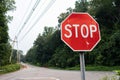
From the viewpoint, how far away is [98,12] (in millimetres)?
49875

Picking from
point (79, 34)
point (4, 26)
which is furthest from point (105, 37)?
point (79, 34)

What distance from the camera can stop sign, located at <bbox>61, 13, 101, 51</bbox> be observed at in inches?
125

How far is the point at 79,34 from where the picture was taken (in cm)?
318

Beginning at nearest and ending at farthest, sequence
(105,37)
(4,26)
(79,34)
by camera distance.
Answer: (79,34) < (4,26) < (105,37)

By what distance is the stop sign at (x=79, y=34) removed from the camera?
125 inches

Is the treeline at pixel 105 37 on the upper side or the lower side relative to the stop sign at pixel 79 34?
upper

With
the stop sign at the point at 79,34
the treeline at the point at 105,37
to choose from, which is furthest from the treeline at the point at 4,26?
the stop sign at the point at 79,34

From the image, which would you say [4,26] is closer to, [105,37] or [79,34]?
[105,37]

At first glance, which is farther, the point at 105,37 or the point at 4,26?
the point at 105,37

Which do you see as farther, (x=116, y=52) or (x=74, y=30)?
(x=116, y=52)

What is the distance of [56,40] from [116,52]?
40.5 metres

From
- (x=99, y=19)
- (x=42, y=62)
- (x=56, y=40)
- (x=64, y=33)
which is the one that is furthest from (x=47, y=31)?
(x=64, y=33)

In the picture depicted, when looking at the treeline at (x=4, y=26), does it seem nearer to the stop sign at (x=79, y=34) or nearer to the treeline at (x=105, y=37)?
the treeline at (x=105, y=37)

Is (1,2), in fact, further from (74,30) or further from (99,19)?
(74,30)
